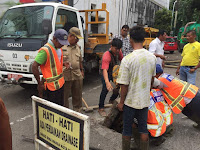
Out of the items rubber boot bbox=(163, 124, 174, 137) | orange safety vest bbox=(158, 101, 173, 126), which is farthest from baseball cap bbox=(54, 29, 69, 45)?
rubber boot bbox=(163, 124, 174, 137)

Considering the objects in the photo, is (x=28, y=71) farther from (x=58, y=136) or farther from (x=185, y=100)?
(x=185, y=100)

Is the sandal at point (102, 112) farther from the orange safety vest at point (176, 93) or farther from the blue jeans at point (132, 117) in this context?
the blue jeans at point (132, 117)

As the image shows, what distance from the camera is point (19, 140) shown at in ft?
10.2

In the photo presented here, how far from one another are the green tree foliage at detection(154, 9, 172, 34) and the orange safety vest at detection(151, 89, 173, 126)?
2290 cm

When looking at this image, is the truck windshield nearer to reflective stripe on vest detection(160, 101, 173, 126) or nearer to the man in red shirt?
the man in red shirt

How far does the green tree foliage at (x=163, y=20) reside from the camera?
2442 cm

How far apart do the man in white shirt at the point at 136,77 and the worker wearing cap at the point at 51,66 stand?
1001 mm

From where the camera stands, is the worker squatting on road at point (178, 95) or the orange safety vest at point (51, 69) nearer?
the orange safety vest at point (51, 69)

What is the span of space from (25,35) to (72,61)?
179cm

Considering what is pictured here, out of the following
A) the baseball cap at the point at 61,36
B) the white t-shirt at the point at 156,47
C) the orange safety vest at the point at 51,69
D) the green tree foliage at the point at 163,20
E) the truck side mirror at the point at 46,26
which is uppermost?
the green tree foliage at the point at 163,20

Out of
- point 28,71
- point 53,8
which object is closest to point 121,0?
point 53,8

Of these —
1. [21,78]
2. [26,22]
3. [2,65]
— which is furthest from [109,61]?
[2,65]

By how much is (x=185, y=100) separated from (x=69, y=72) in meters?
2.10

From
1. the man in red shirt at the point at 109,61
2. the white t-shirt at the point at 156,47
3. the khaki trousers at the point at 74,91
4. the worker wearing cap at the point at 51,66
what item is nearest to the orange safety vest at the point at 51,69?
the worker wearing cap at the point at 51,66
